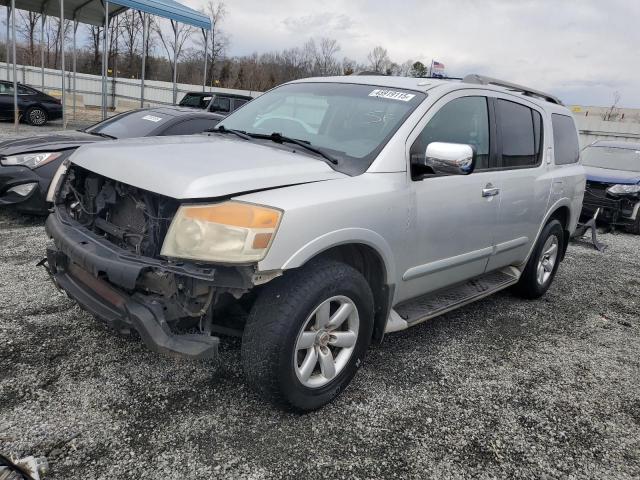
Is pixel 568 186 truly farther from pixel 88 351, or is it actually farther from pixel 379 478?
pixel 88 351

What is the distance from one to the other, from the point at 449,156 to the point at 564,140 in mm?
2829

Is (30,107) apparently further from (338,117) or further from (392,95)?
(392,95)

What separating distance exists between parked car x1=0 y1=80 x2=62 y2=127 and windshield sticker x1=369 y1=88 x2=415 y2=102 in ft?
53.7

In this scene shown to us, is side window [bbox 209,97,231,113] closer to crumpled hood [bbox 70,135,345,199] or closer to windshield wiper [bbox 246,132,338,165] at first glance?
windshield wiper [bbox 246,132,338,165]

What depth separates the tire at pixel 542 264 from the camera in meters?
4.74

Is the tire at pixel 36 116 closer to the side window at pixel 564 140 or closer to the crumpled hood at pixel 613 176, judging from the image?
the crumpled hood at pixel 613 176

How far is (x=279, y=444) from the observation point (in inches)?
97.7

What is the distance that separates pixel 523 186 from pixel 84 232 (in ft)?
10.5

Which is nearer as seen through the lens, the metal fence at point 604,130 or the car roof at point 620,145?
the car roof at point 620,145

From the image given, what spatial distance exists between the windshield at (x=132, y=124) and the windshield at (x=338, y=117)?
2765 millimetres

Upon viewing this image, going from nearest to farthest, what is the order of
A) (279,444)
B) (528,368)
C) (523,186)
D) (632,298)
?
(279,444) < (528,368) < (523,186) < (632,298)

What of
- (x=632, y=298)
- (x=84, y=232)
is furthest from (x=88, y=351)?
(x=632, y=298)

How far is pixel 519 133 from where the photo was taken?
13.8 feet

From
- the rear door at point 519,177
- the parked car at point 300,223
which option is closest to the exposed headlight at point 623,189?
the rear door at point 519,177
